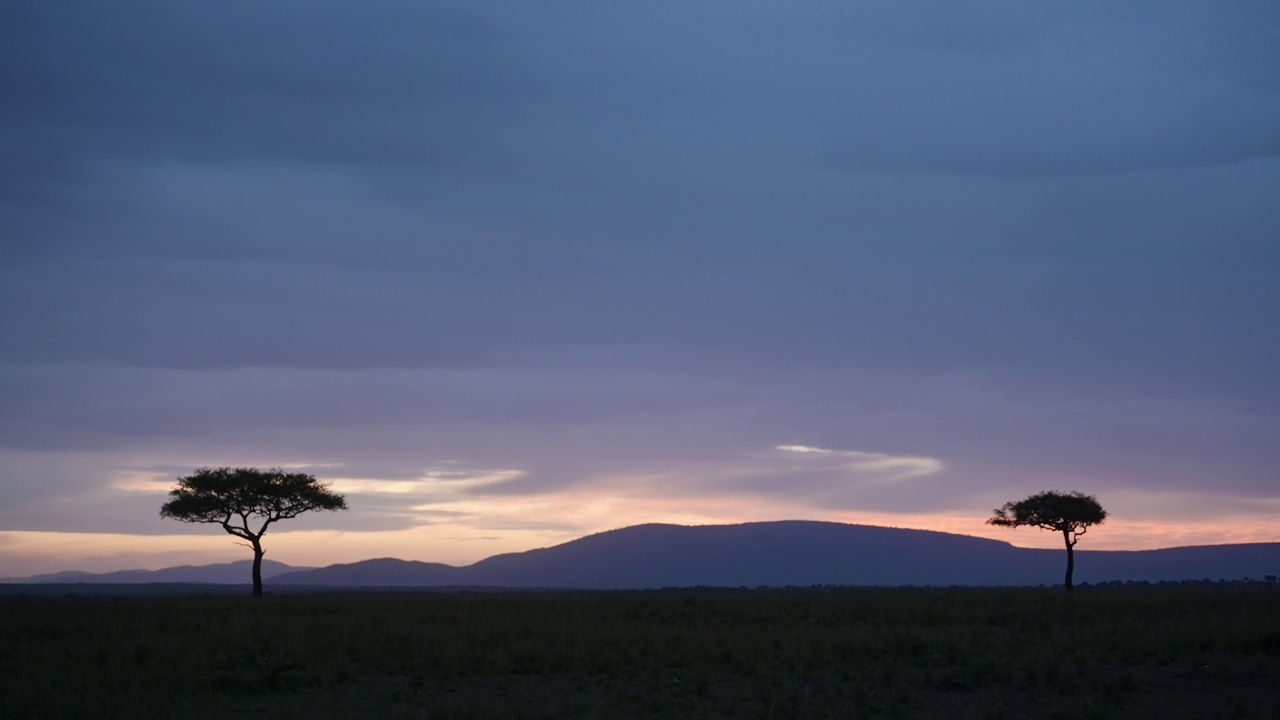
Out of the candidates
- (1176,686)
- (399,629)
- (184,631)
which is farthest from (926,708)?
(184,631)

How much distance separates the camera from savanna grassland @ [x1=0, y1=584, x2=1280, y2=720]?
712 inches

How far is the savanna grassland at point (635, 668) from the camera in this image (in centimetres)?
1809

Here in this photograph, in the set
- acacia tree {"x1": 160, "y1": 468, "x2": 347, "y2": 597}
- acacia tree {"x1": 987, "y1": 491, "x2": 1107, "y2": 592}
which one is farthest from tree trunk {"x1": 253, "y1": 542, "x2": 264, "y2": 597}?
Answer: acacia tree {"x1": 987, "y1": 491, "x2": 1107, "y2": 592}

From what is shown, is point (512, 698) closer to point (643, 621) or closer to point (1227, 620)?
point (643, 621)

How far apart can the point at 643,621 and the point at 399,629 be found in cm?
872

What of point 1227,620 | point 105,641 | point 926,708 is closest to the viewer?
point 926,708

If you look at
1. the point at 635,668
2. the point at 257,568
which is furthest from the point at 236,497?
the point at 635,668

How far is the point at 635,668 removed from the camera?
2300cm

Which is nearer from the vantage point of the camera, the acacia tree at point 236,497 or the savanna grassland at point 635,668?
the savanna grassland at point 635,668

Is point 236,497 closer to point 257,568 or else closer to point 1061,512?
point 257,568

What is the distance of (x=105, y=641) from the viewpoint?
28.0 m

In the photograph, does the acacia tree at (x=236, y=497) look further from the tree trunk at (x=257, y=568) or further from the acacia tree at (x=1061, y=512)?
the acacia tree at (x=1061, y=512)

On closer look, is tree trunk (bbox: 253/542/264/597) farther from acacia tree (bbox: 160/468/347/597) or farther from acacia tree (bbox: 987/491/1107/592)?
acacia tree (bbox: 987/491/1107/592)

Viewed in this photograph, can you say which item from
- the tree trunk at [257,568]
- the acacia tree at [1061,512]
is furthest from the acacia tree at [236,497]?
the acacia tree at [1061,512]
